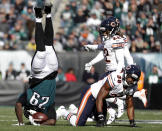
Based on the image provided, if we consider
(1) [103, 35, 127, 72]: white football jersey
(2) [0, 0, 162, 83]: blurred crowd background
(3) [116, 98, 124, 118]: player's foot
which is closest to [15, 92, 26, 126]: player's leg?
(1) [103, 35, 127, 72]: white football jersey

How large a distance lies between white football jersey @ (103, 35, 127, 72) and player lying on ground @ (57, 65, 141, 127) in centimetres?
90

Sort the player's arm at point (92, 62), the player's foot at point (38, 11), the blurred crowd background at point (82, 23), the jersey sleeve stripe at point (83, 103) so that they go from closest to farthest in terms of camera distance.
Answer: the player's foot at point (38, 11), the jersey sleeve stripe at point (83, 103), the player's arm at point (92, 62), the blurred crowd background at point (82, 23)

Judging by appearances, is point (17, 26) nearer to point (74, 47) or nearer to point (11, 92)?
point (74, 47)

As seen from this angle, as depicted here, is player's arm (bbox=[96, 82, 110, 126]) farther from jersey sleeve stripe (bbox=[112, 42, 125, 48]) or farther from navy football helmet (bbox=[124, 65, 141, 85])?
jersey sleeve stripe (bbox=[112, 42, 125, 48])

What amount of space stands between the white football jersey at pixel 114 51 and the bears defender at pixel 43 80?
1.35 m

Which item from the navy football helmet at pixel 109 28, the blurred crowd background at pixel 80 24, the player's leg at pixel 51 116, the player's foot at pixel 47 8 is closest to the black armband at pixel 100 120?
the player's leg at pixel 51 116

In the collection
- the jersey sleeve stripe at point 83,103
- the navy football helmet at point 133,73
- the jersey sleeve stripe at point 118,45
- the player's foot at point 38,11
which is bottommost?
the jersey sleeve stripe at point 83,103

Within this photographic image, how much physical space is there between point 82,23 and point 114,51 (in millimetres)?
9924

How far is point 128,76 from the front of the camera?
9.05m

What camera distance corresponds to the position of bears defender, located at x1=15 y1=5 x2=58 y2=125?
354 inches

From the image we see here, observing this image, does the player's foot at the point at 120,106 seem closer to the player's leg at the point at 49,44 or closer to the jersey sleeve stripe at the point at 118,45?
the jersey sleeve stripe at the point at 118,45

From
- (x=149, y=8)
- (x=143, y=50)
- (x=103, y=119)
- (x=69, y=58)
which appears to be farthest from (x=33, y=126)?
(x=149, y=8)

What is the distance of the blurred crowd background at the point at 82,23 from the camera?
1948cm

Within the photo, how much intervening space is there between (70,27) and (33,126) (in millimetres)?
11499
